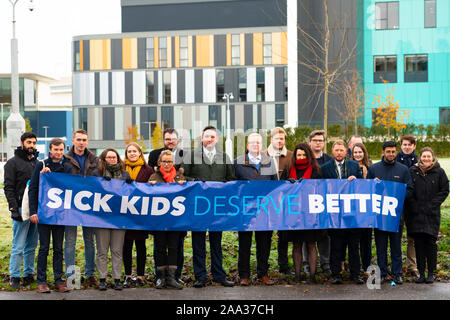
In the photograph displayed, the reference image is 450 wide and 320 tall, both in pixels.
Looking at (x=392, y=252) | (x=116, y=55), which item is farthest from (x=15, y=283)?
(x=116, y=55)

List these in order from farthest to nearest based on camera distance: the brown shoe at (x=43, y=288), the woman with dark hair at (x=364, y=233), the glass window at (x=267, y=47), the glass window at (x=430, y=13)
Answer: the glass window at (x=267, y=47) → the glass window at (x=430, y=13) → the woman with dark hair at (x=364, y=233) → the brown shoe at (x=43, y=288)

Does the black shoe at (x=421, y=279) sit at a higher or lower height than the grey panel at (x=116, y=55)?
lower

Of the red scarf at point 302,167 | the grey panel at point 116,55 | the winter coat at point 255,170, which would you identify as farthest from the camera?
the grey panel at point 116,55

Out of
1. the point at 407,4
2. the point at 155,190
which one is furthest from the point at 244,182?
the point at 407,4

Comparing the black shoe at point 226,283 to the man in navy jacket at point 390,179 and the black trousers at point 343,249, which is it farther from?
the man in navy jacket at point 390,179

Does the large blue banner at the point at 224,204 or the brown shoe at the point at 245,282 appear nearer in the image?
the brown shoe at the point at 245,282

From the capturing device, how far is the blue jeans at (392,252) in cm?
822

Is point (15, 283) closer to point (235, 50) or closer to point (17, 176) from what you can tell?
point (17, 176)

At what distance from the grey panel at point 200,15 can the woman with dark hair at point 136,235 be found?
8274 centimetres

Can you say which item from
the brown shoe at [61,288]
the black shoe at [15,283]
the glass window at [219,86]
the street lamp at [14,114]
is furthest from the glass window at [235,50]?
the brown shoe at [61,288]

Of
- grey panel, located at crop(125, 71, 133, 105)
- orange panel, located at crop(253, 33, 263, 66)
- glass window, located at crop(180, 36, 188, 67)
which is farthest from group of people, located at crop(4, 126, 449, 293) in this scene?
grey panel, located at crop(125, 71, 133, 105)

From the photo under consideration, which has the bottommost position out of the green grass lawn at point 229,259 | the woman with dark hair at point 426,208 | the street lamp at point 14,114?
the green grass lawn at point 229,259

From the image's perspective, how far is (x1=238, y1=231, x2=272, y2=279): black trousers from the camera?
825 centimetres

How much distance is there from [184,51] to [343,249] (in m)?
76.2
